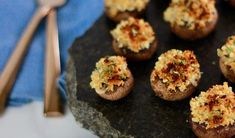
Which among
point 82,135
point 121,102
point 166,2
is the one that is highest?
point 166,2

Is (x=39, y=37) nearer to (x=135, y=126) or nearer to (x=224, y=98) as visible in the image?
(x=135, y=126)

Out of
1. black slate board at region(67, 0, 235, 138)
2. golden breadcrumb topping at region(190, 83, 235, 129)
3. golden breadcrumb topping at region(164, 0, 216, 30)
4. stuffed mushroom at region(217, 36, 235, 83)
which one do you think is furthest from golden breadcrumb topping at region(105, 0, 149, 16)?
golden breadcrumb topping at region(190, 83, 235, 129)

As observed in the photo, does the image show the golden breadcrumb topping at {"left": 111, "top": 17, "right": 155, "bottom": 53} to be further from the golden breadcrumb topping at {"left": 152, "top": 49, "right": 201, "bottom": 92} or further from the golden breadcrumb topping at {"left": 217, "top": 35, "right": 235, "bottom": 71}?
the golden breadcrumb topping at {"left": 217, "top": 35, "right": 235, "bottom": 71}

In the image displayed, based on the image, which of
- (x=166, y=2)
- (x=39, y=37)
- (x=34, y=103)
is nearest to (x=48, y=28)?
(x=39, y=37)

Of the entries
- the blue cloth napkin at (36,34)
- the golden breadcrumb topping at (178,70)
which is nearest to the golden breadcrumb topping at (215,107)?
the golden breadcrumb topping at (178,70)

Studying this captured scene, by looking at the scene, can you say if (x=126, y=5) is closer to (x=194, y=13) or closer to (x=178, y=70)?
(x=194, y=13)
